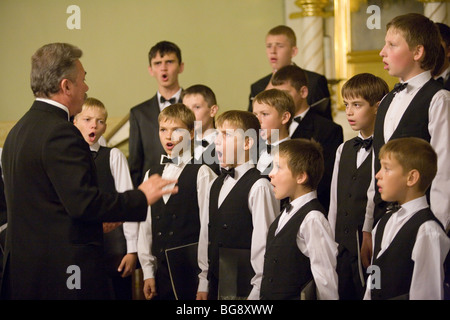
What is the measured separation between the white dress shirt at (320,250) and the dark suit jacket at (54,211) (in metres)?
0.74

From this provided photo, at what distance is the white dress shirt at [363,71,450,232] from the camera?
302 centimetres

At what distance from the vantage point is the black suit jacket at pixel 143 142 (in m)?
5.14

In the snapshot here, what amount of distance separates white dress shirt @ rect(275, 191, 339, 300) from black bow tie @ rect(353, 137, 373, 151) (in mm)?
716

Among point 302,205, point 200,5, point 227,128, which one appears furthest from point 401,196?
point 200,5

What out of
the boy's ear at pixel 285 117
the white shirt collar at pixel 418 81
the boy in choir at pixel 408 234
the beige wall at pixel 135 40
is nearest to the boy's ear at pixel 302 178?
the boy in choir at pixel 408 234

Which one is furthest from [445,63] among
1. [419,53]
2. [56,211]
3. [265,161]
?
[56,211]

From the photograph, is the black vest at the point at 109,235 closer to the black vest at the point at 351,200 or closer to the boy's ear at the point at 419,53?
the black vest at the point at 351,200

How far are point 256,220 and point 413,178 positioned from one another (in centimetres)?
86

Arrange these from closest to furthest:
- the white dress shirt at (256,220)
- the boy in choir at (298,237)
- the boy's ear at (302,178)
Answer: the boy in choir at (298,237) → the boy's ear at (302,178) → the white dress shirt at (256,220)

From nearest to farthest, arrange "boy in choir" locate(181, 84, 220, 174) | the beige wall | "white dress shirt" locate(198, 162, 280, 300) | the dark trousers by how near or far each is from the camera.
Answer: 1. "white dress shirt" locate(198, 162, 280, 300)
2. the dark trousers
3. "boy in choir" locate(181, 84, 220, 174)
4. the beige wall

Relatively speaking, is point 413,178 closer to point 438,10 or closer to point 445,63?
point 445,63

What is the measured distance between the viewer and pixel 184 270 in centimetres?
383

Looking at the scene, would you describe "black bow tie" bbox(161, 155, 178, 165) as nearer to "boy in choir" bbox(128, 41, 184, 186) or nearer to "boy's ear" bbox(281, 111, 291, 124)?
"boy's ear" bbox(281, 111, 291, 124)

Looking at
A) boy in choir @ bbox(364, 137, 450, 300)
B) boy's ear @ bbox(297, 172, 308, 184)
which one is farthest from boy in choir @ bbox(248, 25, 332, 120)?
boy in choir @ bbox(364, 137, 450, 300)
